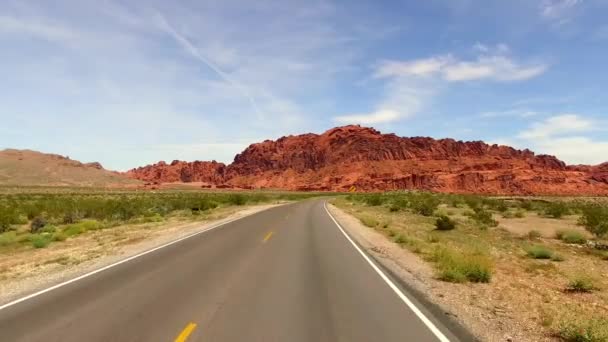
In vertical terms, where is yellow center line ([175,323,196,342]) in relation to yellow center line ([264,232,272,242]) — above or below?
above

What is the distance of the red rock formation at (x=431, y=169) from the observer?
465 ft

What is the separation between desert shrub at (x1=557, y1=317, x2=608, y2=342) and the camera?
6145 mm

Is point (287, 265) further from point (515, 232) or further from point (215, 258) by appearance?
point (515, 232)

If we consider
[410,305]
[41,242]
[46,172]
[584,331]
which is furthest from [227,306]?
[46,172]

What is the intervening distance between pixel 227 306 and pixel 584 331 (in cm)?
527

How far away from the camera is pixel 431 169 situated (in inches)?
6284

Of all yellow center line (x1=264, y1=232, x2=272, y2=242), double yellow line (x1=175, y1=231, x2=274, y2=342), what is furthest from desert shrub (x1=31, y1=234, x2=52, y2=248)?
double yellow line (x1=175, y1=231, x2=274, y2=342)

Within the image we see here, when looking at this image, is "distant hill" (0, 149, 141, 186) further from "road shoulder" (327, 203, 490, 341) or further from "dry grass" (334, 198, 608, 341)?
"dry grass" (334, 198, 608, 341)

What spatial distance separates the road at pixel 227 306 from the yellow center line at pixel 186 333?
13 mm

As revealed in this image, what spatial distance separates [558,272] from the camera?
13.0 m

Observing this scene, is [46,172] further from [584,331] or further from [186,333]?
[584,331]

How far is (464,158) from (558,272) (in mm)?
168630

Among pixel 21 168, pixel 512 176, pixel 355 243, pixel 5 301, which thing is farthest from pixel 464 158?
pixel 5 301

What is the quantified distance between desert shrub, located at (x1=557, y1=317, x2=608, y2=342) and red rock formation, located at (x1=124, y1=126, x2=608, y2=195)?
138m
